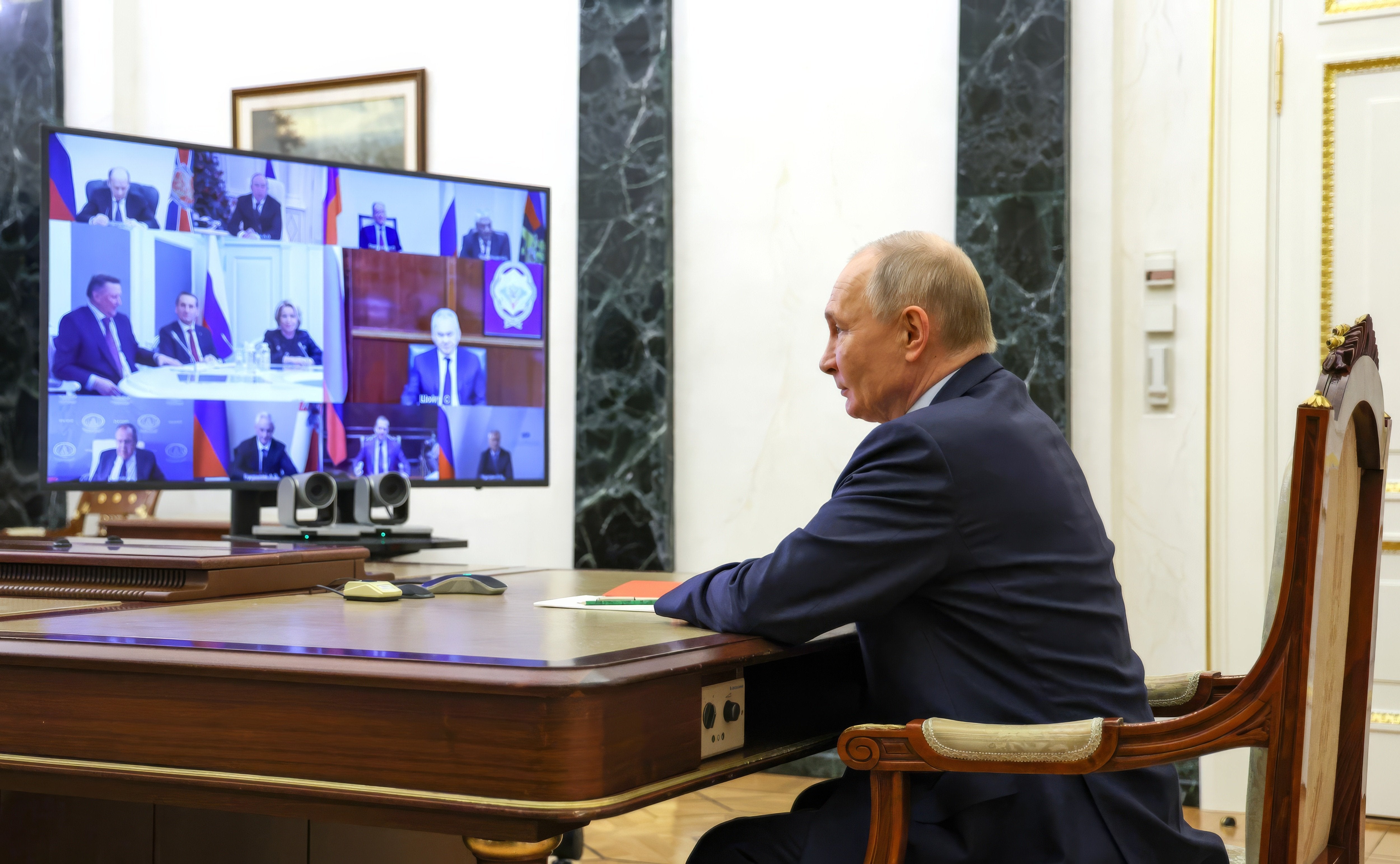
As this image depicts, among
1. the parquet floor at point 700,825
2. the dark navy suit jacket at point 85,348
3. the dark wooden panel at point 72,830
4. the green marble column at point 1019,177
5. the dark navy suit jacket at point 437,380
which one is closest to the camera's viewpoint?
the dark wooden panel at point 72,830

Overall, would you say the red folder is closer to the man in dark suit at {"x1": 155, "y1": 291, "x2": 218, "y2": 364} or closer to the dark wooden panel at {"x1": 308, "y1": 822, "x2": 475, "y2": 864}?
the dark wooden panel at {"x1": 308, "y1": 822, "x2": 475, "y2": 864}

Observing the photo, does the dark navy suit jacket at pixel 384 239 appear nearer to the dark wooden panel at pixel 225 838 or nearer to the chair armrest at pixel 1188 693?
the dark wooden panel at pixel 225 838

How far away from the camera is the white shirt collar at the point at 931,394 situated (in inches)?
74.4

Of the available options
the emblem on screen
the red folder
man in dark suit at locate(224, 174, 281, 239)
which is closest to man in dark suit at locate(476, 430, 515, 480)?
the emblem on screen

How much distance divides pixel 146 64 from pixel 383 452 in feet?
11.6

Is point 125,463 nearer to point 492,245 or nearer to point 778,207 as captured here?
point 492,245

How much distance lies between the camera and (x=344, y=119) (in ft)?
17.3

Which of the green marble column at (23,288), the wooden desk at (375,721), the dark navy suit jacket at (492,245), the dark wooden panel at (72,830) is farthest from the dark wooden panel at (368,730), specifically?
the green marble column at (23,288)

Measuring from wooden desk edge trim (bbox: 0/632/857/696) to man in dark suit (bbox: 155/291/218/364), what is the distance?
4.72 ft

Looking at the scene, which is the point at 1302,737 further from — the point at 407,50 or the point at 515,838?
the point at 407,50

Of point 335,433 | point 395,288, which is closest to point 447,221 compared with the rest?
point 395,288

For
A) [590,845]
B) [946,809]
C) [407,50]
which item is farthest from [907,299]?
[407,50]

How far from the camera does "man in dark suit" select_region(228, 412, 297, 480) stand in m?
2.87

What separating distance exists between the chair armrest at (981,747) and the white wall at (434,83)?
338 cm
